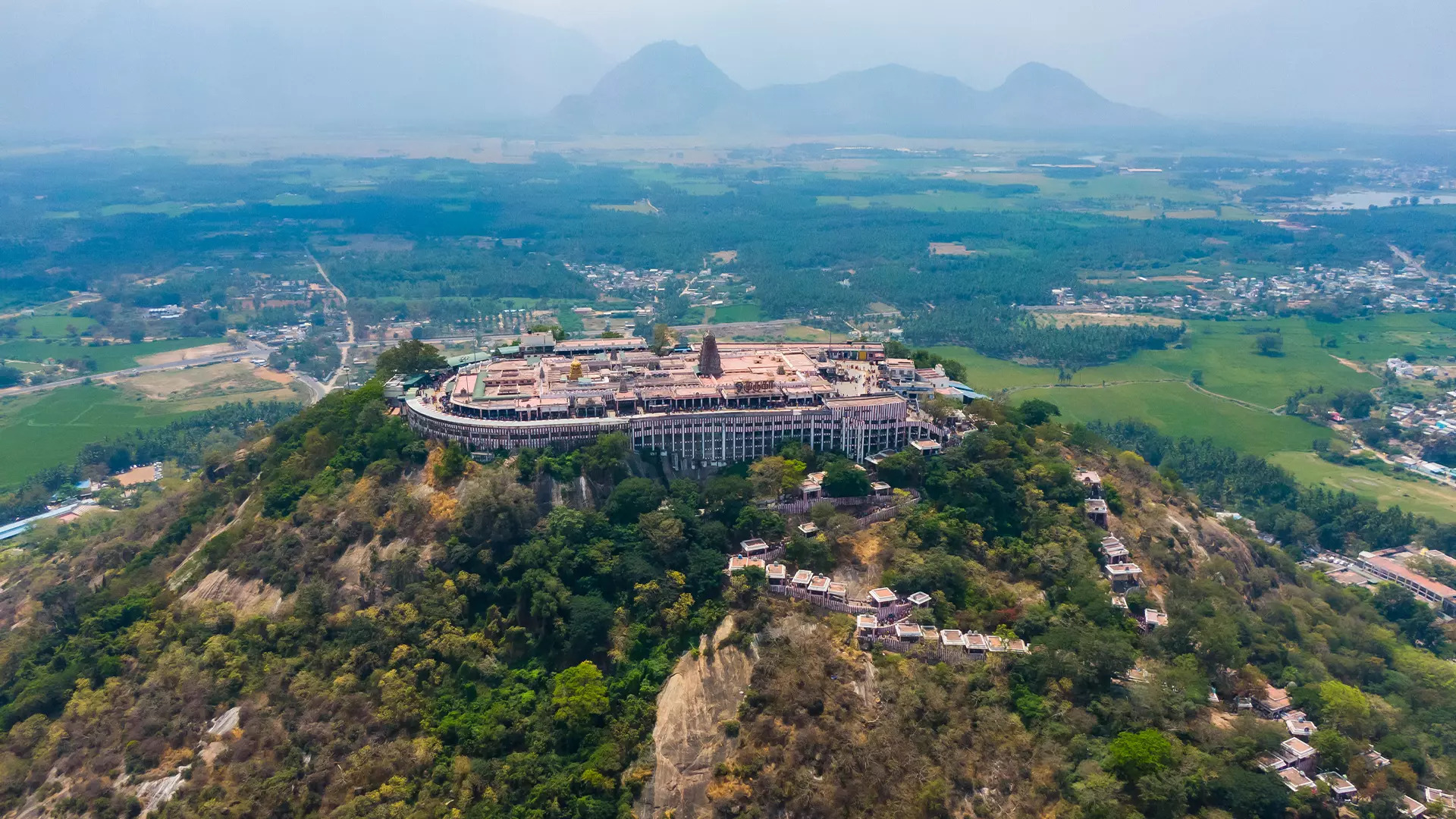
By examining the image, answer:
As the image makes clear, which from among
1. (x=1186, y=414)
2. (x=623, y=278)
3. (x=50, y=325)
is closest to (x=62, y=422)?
(x=50, y=325)

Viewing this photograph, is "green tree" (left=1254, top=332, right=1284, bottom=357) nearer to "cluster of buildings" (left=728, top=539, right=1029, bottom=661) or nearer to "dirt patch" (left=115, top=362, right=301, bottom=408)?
"cluster of buildings" (left=728, top=539, right=1029, bottom=661)

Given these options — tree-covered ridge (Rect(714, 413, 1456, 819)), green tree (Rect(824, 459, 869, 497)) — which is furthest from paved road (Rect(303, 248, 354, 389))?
tree-covered ridge (Rect(714, 413, 1456, 819))

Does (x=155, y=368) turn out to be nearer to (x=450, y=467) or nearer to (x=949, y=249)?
(x=450, y=467)

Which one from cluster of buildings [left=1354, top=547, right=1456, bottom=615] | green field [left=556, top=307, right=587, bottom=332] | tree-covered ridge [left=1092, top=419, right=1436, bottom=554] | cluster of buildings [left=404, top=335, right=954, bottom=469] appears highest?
cluster of buildings [left=404, top=335, right=954, bottom=469]

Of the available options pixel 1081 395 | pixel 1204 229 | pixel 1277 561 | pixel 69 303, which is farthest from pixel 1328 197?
pixel 69 303

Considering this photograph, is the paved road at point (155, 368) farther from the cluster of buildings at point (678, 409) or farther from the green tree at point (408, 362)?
the cluster of buildings at point (678, 409)

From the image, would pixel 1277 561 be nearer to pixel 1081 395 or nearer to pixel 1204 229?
pixel 1081 395

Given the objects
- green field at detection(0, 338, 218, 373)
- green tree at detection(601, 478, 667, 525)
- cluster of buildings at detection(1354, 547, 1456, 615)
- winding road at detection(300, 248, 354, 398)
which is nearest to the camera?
green tree at detection(601, 478, 667, 525)
